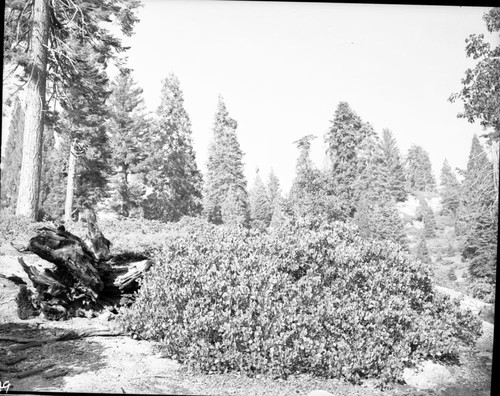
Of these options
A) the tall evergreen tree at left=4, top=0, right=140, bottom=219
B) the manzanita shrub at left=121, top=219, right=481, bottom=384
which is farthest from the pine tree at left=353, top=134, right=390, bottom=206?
the tall evergreen tree at left=4, top=0, right=140, bottom=219

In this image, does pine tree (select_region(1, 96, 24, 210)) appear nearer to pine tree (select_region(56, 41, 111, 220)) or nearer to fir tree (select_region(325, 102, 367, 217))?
pine tree (select_region(56, 41, 111, 220))

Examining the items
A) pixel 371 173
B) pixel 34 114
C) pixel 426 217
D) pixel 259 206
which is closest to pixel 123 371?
pixel 259 206

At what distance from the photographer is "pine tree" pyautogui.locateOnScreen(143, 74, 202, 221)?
7816 mm

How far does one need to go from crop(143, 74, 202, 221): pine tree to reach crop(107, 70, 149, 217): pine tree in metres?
0.20

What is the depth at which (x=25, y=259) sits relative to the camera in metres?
7.50

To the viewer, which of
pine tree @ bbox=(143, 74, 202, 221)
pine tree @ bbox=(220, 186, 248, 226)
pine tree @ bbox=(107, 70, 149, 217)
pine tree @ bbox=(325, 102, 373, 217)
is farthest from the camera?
pine tree @ bbox=(220, 186, 248, 226)

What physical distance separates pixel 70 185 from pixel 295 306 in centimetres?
445

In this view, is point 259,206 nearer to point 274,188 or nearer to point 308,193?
point 274,188

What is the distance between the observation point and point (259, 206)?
309 inches

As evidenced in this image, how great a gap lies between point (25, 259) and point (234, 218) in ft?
11.9

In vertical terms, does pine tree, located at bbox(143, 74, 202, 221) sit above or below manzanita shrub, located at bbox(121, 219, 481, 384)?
above

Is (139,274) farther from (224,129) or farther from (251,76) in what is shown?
(251,76)

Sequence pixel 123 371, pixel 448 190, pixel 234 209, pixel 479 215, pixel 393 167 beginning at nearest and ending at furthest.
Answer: pixel 123 371, pixel 479 215, pixel 448 190, pixel 393 167, pixel 234 209

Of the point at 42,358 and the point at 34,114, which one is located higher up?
the point at 34,114
